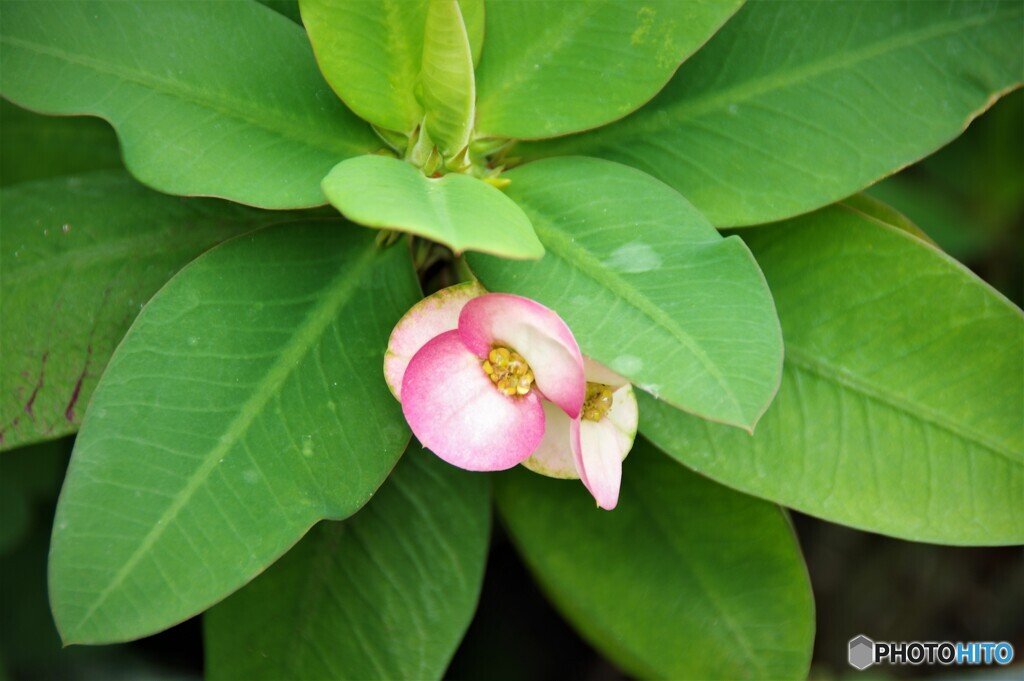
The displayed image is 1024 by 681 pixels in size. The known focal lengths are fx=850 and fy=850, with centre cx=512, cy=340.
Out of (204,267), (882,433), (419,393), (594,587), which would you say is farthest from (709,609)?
(204,267)

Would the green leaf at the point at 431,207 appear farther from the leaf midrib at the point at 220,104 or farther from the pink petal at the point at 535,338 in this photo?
the leaf midrib at the point at 220,104

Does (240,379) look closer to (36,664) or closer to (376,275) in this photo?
(376,275)

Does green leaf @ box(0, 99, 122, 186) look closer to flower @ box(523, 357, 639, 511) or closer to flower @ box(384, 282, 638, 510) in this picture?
flower @ box(384, 282, 638, 510)

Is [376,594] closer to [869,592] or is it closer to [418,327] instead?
[418,327]

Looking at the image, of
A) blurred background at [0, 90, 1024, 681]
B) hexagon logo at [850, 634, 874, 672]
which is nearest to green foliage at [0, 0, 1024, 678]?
hexagon logo at [850, 634, 874, 672]

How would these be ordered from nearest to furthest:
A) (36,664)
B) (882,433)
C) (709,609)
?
(882,433) < (709,609) < (36,664)

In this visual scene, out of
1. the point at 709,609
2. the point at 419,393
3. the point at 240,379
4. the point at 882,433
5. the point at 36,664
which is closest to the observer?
the point at 419,393

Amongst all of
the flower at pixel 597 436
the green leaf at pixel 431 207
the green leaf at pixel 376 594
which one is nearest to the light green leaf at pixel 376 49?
the green leaf at pixel 431 207
